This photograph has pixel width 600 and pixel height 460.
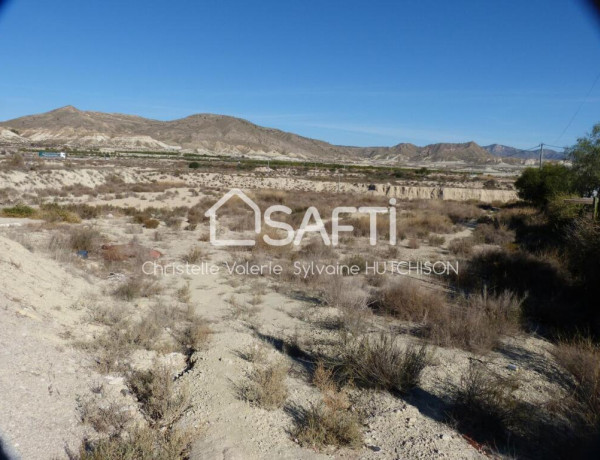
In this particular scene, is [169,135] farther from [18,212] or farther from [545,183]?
[545,183]

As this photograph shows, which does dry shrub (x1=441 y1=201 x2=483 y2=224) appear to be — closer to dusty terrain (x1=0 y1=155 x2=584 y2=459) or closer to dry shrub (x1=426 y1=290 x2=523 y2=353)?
dusty terrain (x1=0 y1=155 x2=584 y2=459)

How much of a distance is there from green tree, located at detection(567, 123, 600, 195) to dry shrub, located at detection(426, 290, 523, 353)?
54.1 feet

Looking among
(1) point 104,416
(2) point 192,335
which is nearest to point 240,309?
(2) point 192,335

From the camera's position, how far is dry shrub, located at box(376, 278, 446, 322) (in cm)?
752

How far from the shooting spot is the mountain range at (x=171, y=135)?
391ft

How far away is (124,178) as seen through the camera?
39406 mm

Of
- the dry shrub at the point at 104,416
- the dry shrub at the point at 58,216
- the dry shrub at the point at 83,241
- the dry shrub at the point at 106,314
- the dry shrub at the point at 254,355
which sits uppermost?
the dry shrub at the point at 58,216

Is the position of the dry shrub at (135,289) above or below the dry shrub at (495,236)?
above

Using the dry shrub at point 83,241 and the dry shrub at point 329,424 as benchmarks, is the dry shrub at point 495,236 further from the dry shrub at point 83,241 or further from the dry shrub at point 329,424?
the dry shrub at point 83,241

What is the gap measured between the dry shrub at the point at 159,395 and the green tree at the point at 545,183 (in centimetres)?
2301

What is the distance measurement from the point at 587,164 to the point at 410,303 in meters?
18.9

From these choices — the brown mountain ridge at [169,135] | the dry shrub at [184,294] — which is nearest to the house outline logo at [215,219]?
the dry shrub at [184,294]

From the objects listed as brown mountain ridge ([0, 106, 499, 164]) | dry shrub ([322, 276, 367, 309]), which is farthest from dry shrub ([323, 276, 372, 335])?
brown mountain ridge ([0, 106, 499, 164])

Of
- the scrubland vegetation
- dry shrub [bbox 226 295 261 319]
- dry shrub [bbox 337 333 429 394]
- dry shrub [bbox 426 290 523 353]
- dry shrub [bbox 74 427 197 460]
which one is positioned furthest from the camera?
dry shrub [bbox 226 295 261 319]
